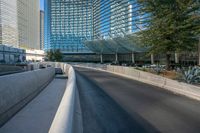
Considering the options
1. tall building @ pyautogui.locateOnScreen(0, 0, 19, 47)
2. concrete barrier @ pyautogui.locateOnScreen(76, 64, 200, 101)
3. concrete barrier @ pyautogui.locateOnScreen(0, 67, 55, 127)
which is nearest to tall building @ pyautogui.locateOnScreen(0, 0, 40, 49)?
tall building @ pyautogui.locateOnScreen(0, 0, 19, 47)

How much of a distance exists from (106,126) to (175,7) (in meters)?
16.0

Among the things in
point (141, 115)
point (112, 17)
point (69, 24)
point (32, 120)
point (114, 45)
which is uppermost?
point (69, 24)

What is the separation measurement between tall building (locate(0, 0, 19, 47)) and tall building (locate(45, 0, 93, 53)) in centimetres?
2050

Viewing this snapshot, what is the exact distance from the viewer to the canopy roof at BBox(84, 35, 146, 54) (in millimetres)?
82131

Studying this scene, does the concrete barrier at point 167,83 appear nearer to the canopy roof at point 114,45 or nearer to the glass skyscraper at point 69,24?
the canopy roof at point 114,45

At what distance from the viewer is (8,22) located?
162 m

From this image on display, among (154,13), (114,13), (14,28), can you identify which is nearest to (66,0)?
(14,28)

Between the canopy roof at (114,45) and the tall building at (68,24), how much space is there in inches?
1773

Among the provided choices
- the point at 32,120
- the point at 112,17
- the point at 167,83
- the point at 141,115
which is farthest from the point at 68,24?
the point at 141,115

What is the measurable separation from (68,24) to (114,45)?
78.1 meters

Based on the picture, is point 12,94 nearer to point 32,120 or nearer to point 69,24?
point 32,120

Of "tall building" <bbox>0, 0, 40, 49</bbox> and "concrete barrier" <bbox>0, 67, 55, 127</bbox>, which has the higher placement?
"tall building" <bbox>0, 0, 40, 49</bbox>

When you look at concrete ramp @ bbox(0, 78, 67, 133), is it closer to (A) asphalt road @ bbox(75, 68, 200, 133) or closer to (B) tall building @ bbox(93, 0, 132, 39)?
(A) asphalt road @ bbox(75, 68, 200, 133)

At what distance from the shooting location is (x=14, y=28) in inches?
6619
